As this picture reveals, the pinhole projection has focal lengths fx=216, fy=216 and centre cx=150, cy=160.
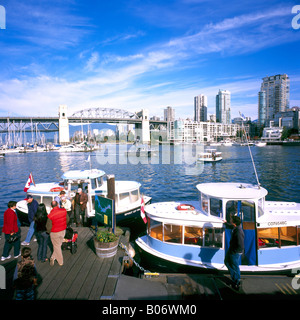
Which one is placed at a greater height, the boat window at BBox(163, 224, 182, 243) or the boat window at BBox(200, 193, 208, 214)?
the boat window at BBox(200, 193, 208, 214)

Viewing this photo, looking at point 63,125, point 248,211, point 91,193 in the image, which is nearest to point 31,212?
point 91,193

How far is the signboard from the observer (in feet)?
29.9

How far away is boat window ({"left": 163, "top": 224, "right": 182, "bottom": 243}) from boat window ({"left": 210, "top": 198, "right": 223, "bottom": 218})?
5.45ft

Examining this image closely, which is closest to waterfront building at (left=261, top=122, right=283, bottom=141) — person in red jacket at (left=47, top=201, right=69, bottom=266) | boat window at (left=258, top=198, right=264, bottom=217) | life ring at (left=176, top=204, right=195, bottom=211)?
boat window at (left=258, top=198, right=264, bottom=217)

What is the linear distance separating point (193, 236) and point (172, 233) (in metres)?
1.01

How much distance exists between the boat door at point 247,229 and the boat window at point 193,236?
3.78 feet

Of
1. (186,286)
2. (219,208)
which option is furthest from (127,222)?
(186,286)

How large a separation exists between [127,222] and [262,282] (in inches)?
357

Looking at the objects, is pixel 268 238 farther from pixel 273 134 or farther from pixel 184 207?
pixel 273 134

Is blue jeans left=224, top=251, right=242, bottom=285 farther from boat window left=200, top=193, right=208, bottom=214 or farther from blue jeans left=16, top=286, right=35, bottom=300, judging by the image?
blue jeans left=16, top=286, right=35, bottom=300

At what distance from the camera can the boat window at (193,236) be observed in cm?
920

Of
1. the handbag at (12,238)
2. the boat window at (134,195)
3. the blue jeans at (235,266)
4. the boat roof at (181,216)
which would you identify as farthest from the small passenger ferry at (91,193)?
the blue jeans at (235,266)

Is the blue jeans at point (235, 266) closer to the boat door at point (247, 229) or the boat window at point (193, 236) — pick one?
the boat door at point (247, 229)
